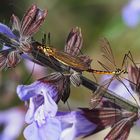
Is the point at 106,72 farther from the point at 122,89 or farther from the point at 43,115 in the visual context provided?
the point at 122,89

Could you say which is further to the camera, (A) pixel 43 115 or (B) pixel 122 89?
(B) pixel 122 89

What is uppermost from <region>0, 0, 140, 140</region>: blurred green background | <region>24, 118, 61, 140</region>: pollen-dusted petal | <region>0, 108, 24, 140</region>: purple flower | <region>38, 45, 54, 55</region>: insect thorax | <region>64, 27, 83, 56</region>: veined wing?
<region>0, 0, 140, 140</region>: blurred green background

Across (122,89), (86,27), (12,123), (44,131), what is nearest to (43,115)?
(44,131)

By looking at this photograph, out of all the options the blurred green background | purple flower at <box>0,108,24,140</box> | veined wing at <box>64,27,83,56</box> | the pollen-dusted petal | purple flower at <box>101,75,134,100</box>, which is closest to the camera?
the pollen-dusted petal

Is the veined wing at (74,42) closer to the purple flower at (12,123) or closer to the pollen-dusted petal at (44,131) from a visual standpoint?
the pollen-dusted petal at (44,131)

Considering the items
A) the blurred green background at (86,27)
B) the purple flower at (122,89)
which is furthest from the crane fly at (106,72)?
the blurred green background at (86,27)

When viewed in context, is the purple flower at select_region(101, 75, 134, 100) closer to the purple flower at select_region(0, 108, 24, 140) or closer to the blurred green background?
the purple flower at select_region(0, 108, 24, 140)

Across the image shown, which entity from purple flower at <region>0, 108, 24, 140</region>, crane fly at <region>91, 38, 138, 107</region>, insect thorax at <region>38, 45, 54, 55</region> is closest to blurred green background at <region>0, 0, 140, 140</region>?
purple flower at <region>0, 108, 24, 140</region>
